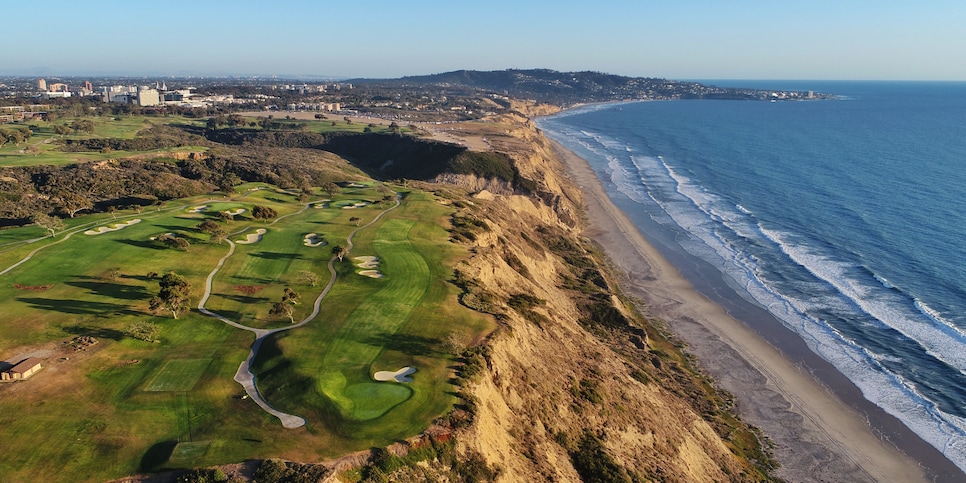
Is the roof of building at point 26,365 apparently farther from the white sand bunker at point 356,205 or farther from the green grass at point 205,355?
the white sand bunker at point 356,205

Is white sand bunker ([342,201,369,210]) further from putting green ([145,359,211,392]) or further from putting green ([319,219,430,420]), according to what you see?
putting green ([145,359,211,392])

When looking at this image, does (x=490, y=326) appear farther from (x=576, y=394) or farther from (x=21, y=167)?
(x=21, y=167)

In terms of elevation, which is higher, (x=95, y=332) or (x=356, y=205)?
(x=356, y=205)

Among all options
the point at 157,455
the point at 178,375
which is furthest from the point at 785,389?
the point at 157,455

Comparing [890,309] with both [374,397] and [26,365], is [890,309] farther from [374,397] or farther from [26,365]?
[26,365]

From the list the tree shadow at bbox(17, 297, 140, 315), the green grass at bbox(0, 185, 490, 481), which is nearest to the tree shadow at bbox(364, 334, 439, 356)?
the green grass at bbox(0, 185, 490, 481)
